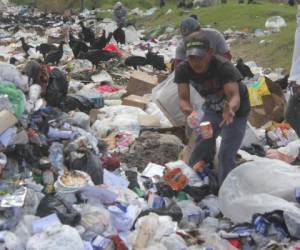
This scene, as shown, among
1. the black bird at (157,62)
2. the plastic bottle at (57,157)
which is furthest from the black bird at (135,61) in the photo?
the plastic bottle at (57,157)

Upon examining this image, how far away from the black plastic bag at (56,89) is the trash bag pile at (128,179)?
0.02m

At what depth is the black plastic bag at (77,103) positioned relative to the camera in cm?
707

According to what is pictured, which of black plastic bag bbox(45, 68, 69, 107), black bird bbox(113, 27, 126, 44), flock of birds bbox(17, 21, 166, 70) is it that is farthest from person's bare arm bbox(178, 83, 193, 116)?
black bird bbox(113, 27, 126, 44)

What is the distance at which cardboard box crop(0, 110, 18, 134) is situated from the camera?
4.64 m

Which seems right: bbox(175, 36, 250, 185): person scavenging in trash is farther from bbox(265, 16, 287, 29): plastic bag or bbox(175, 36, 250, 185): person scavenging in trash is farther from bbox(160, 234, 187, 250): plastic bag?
bbox(265, 16, 287, 29): plastic bag

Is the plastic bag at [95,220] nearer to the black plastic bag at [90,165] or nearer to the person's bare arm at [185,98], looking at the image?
the black plastic bag at [90,165]

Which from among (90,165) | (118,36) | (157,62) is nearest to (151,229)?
(90,165)

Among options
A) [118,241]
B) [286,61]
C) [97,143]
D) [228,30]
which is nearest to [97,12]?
[228,30]

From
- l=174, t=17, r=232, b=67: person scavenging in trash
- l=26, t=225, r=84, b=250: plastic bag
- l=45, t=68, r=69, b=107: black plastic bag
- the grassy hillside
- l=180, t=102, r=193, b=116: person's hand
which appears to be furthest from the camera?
the grassy hillside

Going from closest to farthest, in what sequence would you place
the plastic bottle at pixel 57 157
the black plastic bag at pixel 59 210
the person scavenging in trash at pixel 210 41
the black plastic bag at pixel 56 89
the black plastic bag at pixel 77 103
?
the black plastic bag at pixel 59 210
the plastic bottle at pixel 57 157
the person scavenging in trash at pixel 210 41
the black plastic bag at pixel 56 89
the black plastic bag at pixel 77 103

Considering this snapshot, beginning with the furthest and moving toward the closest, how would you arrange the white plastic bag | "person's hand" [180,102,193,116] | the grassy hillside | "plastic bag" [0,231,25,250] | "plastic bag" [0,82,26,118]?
the grassy hillside → the white plastic bag → "plastic bag" [0,82,26,118] → "person's hand" [180,102,193,116] → "plastic bag" [0,231,25,250]

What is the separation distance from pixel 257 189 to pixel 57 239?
1.59 meters

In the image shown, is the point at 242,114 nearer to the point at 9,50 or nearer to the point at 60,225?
the point at 60,225

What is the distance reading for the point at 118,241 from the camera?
149 inches
